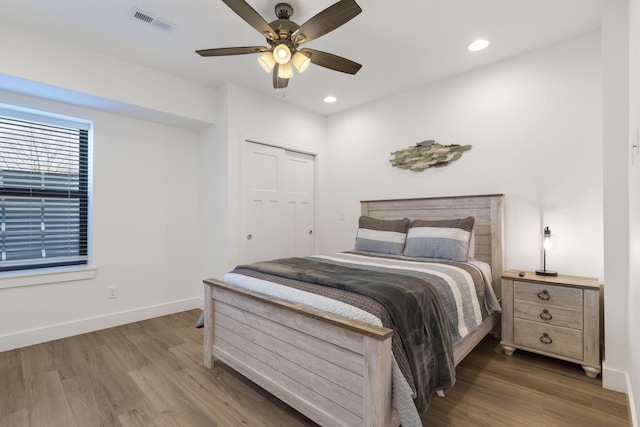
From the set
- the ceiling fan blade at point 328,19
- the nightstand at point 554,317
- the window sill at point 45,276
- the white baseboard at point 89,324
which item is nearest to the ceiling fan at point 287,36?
the ceiling fan blade at point 328,19

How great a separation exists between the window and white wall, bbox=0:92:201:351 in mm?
201

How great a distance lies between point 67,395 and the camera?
196 cm

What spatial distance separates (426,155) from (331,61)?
69.0 inches

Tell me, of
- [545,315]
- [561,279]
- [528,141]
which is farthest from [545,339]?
[528,141]

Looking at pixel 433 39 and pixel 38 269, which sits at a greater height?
pixel 433 39

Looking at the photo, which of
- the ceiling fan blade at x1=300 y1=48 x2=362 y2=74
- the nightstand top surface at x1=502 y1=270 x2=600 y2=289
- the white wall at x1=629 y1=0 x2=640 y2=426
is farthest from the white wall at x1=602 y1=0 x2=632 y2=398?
the ceiling fan blade at x1=300 y1=48 x2=362 y2=74

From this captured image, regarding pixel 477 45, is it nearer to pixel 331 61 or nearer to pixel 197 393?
pixel 331 61

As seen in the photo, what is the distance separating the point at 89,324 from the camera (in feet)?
10.0

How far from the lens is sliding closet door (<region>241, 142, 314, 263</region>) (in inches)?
142

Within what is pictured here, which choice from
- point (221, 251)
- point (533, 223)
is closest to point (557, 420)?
point (533, 223)

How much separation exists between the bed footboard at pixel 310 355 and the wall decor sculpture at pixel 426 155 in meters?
2.46

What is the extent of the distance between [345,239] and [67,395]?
3147 millimetres

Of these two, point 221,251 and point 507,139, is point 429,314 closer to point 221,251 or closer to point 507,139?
point 507,139

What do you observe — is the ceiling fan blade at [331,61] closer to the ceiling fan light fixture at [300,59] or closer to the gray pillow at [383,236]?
the ceiling fan light fixture at [300,59]
